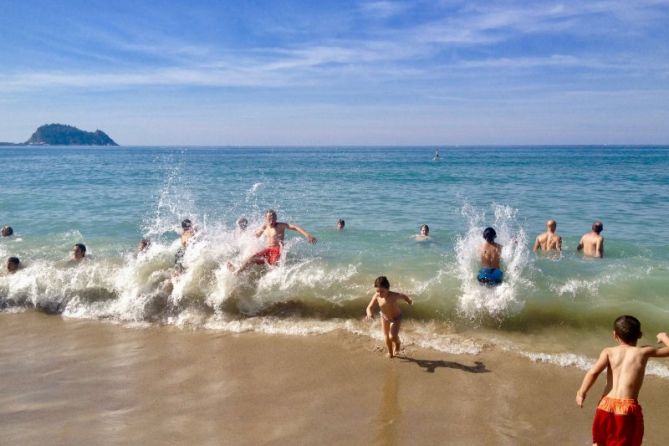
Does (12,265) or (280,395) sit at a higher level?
(12,265)

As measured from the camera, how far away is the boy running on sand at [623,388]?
3.73 m

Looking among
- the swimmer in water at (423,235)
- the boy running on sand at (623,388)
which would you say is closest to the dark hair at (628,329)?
the boy running on sand at (623,388)

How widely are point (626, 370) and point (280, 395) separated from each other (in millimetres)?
3336

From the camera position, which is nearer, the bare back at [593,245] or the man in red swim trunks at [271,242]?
the man in red swim trunks at [271,242]

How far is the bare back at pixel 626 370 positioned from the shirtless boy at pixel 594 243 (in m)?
7.85

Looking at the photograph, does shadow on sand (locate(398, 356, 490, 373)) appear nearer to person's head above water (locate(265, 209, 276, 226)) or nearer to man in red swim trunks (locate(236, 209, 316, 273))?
man in red swim trunks (locate(236, 209, 316, 273))

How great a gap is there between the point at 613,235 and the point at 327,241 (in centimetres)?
785

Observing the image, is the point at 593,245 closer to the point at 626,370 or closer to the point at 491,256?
the point at 491,256

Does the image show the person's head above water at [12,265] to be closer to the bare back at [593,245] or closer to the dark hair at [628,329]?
the dark hair at [628,329]

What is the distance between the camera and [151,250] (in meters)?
10.4

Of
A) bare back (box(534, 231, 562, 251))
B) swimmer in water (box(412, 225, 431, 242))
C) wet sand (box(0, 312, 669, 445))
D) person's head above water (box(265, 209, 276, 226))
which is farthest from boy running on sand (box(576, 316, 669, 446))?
swimmer in water (box(412, 225, 431, 242))

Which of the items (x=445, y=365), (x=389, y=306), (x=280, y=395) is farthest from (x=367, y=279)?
(x=280, y=395)

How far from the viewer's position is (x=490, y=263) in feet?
27.7

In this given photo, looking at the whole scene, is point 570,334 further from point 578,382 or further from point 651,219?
point 651,219
